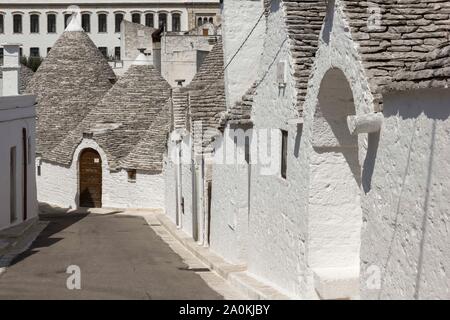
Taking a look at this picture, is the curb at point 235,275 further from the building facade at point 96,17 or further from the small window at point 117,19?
the small window at point 117,19

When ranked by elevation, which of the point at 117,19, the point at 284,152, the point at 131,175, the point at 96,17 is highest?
the point at 96,17

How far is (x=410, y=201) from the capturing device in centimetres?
775

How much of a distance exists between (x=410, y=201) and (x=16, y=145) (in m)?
17.4

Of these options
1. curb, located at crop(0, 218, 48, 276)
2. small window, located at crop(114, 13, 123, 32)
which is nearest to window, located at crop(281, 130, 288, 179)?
curb, located at crop(0, 218, 48, 276)

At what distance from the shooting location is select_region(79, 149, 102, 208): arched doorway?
34688mm

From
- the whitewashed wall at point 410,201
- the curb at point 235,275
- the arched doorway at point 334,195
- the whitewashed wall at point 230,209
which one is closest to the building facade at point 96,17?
the curb at point 235,275

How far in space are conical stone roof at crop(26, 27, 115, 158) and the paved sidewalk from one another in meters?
14.8

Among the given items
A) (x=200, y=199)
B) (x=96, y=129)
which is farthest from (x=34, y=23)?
(x=200, y=199)

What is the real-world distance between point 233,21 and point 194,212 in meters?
4.93

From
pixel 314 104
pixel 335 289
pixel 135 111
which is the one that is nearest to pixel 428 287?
pixel 335 289

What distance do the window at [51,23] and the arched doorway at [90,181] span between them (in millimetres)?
49865

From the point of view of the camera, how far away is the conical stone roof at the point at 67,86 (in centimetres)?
3881

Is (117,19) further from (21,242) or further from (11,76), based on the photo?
(21,242)

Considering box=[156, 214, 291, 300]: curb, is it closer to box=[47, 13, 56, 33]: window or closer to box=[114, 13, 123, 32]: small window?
box=[114, 13, 123, 32]: small window
